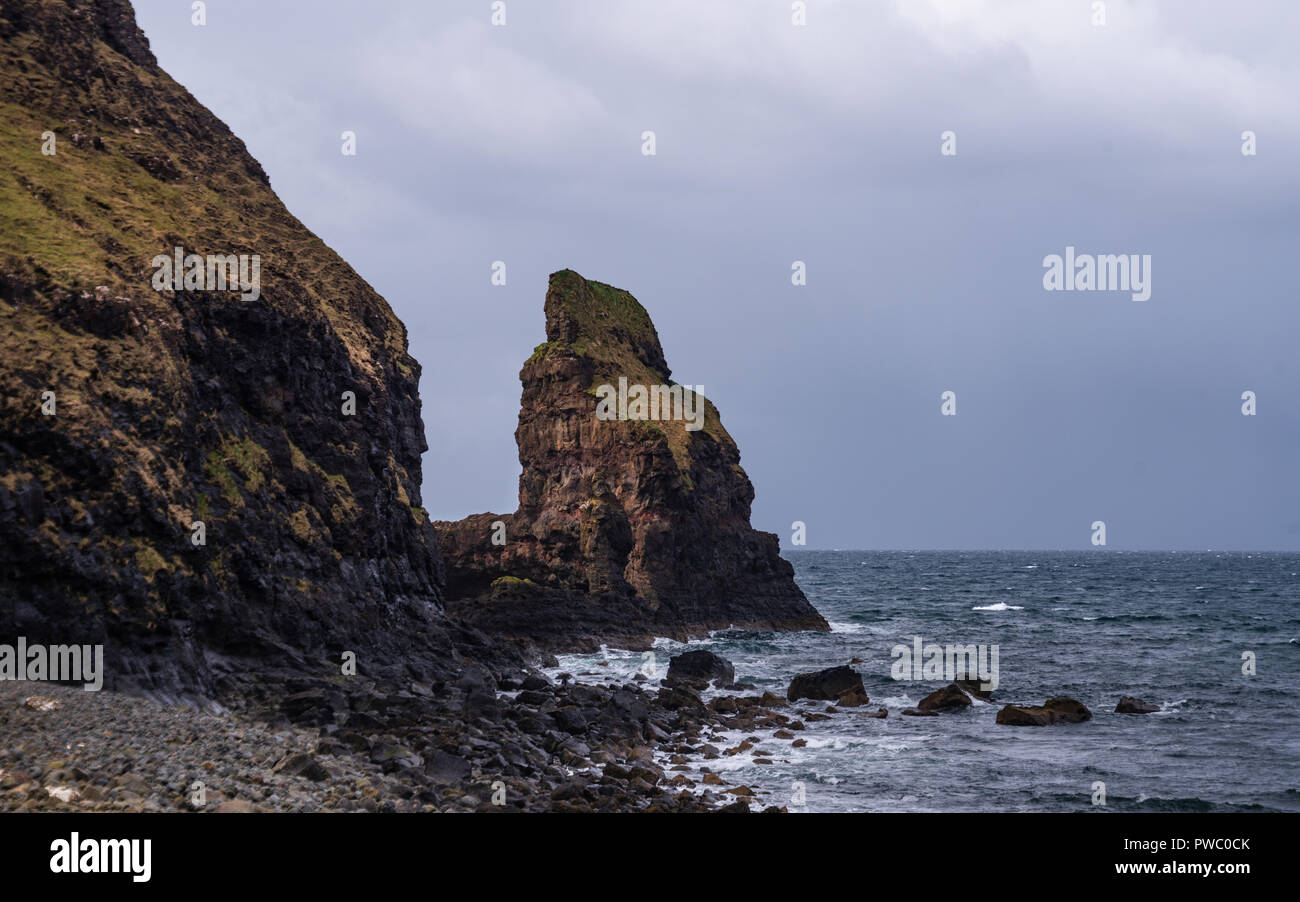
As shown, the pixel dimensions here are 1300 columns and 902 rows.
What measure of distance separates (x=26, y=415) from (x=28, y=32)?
28041 mm

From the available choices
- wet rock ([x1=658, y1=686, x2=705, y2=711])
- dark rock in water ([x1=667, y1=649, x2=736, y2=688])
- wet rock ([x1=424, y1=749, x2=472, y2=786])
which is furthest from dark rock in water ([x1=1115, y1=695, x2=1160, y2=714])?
wet rock ([x1=424, y1=749, x2=472, y2=786])

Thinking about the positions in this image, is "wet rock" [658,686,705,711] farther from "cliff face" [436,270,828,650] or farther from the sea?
"cliff face" [436,270,828,650]

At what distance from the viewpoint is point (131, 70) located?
5191 centimetres

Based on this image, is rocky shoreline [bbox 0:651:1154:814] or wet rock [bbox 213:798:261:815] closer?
wet rock [bbox 213:798:261:815]

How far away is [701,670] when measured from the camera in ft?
176

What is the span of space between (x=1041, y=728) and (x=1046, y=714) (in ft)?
4.36

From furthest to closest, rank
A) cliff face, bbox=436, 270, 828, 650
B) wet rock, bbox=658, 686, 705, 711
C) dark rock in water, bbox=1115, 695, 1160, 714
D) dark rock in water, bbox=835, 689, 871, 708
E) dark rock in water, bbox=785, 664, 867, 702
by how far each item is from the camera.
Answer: cliff face, bbox=436, 270, 828, 650 → dark rock in water, bbox=785, 664, 867, 702 → dark rock in water, bbox=835, 689, 871, 708 → dark rock in water, bbox=1115, 695, 1160, 714 → wet rock, bbox=658, 686, 705, 711

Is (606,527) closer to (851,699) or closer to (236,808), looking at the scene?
(851,699)

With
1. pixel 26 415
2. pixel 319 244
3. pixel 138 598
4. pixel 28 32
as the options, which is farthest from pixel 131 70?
pixel 138 598

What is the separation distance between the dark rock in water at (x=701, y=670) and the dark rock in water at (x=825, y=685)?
4420mm

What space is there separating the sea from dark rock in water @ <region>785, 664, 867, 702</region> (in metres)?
1.88

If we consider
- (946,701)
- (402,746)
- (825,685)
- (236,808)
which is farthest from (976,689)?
(236,808)

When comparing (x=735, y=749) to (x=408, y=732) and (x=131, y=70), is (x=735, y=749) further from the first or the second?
(x=131, y=70)

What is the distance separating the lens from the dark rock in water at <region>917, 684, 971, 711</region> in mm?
45906
